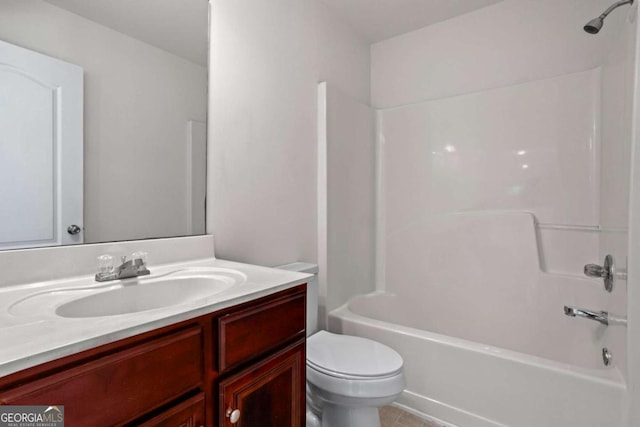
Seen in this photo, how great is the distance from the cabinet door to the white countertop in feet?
0.69

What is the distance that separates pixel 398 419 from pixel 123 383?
158 centimetres

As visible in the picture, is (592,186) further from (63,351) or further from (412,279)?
(63,351)

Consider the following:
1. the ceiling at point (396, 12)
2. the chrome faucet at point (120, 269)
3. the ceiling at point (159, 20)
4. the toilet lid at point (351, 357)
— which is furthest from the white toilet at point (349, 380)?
the ceiling at point (396, 12)

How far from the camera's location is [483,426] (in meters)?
1.57

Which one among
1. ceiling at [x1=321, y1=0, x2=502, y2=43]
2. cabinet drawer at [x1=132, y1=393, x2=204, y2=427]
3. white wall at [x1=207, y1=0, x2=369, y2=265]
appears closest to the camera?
cabinet drawer at [x1=132, y1=393, x2=204, y2=427]

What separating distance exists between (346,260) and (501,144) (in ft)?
4.17

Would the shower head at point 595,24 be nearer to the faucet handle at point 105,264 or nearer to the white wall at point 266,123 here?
the white wall at point 266,123

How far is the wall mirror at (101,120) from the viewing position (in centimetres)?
93

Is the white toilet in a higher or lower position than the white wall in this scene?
lower

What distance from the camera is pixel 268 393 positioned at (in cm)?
95

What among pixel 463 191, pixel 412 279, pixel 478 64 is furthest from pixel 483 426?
pixel 478 64

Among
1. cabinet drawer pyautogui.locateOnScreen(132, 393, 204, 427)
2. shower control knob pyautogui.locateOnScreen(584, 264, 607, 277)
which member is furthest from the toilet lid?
shower control knob pyautogui.locateOnScreen(584, 264, 607, 277)

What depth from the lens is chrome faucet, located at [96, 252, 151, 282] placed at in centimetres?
101

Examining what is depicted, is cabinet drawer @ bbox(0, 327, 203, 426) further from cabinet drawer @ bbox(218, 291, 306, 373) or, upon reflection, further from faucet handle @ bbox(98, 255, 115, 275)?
faucet handle @ bbox(98, 255, 115, 275)
